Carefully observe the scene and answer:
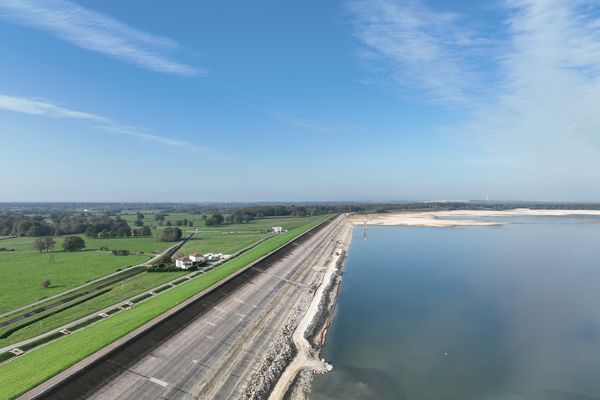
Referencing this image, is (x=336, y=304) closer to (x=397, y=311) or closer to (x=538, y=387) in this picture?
(x=397, y=311)

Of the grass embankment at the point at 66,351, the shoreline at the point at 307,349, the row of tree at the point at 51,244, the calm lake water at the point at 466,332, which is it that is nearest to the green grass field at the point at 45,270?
the row of tree at the point at 51,244

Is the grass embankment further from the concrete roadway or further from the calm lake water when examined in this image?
the calm lake water

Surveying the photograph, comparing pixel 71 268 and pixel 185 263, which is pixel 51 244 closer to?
pixel 71 268

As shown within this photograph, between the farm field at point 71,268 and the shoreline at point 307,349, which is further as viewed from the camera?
the farm field at point 71,268

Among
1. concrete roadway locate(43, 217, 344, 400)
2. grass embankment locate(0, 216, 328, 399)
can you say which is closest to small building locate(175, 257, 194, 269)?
concrete roadway locate(43, 217, 344, 400)

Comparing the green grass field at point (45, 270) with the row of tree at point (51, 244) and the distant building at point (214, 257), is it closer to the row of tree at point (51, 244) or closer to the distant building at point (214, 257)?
the row of tree at point (51, 244)
